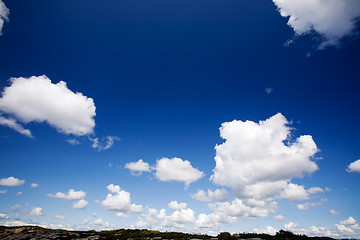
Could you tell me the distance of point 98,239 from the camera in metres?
22.5

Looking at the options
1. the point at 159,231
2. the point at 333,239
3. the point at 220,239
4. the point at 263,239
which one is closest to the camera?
the point at 333,239

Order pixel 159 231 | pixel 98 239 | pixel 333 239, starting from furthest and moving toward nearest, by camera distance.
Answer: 1. pixel 159 231
2. pixel 98 239
3. pixel 333 239

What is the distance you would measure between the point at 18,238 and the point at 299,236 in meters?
31.7

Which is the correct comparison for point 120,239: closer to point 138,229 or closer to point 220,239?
point 138,229

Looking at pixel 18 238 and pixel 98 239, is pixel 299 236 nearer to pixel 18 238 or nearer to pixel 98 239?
pixel 98 239

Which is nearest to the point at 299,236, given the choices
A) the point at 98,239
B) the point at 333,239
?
the point at 333,239

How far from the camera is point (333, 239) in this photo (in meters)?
17.3

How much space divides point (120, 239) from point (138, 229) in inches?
388

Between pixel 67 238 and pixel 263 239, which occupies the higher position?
pixel 263 239

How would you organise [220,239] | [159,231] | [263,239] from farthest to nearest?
[159,231] → [220,239] → [263,239]

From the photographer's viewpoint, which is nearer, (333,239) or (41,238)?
(333,239)

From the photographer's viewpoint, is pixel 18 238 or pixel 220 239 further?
pixel 18 238

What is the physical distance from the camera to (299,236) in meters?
17.8

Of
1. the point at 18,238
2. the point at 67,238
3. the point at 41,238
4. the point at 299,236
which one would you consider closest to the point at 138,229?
the point at 67,238
